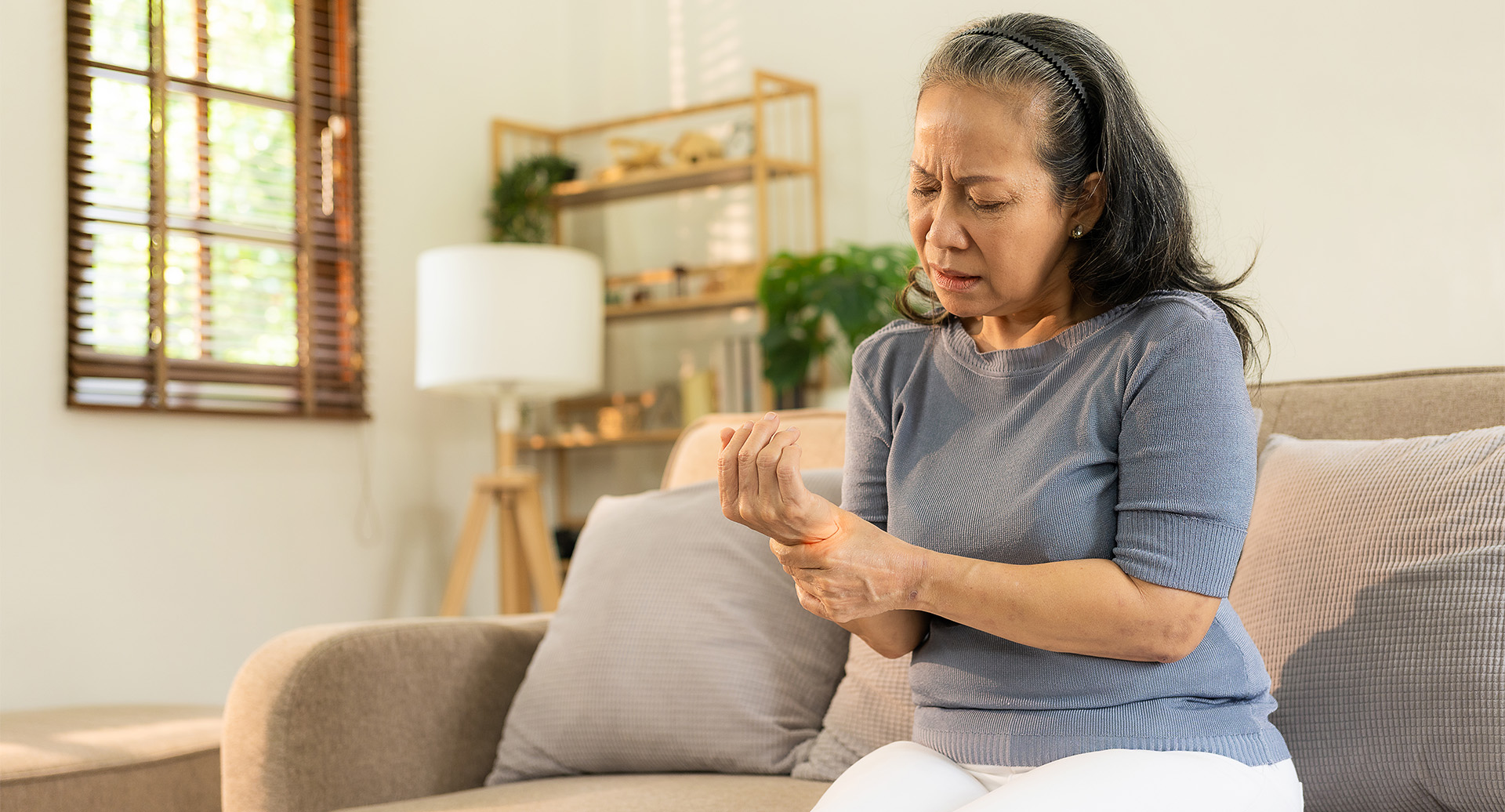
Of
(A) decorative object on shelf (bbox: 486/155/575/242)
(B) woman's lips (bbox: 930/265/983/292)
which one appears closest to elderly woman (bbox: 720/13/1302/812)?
(B) woman's lips (bbox: 930/265/983/292)

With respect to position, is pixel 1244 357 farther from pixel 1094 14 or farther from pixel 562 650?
pixel 1094 14

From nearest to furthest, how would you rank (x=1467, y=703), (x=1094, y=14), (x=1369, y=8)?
(x=1467, y=703) → (x=1369, y=8) → (x=1094, y=14)

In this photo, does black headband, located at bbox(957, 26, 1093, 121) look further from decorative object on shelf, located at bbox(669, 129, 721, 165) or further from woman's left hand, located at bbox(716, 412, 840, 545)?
decorative object on shelf, located at bbox(669, 129, 721, 165)

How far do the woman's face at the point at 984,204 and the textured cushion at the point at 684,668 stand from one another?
589 mm

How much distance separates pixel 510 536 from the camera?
3.63m

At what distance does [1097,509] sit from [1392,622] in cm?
42

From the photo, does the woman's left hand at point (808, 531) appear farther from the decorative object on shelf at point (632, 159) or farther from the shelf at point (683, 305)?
the decorative object on shelf at point (632, 159)

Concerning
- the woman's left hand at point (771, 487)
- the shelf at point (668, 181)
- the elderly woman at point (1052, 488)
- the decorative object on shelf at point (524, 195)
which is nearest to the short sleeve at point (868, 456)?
the elderly woman at point (1052, 488)

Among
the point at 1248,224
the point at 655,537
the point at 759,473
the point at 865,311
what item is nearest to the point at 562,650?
the point at 655,537

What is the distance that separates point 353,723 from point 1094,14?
8.39 feet

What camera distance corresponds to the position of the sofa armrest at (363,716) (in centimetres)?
152

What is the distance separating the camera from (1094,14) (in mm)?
3236

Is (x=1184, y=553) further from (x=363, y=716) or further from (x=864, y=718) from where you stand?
(x=363, y=716)

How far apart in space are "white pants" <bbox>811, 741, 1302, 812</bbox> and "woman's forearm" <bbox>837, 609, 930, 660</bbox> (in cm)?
10
